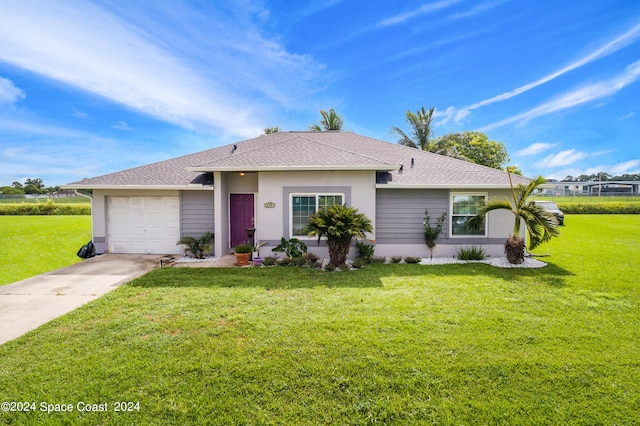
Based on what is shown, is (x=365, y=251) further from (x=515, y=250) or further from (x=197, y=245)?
(x=197, y=245)

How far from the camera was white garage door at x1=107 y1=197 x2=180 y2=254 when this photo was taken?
1077cm

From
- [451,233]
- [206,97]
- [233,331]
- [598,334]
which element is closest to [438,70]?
[451,233]

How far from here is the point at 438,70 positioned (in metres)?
17.1

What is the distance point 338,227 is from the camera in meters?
8.22

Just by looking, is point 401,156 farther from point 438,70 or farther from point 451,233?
point 438,70

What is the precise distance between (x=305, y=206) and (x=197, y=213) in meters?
4.38

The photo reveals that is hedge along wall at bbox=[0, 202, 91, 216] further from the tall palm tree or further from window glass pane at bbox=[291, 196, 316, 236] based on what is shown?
the tall palm tree

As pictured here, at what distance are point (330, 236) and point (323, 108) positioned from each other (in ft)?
56.1

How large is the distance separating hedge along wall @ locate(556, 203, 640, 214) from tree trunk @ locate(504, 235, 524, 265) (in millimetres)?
25144

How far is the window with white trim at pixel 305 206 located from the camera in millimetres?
9492

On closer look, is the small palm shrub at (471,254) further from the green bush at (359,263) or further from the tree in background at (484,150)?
the tree in background at (484,150)


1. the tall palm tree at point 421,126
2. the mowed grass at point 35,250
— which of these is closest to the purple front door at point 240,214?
the mowed grass at point 35,250

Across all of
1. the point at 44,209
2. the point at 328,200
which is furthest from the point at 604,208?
the point at 44,209

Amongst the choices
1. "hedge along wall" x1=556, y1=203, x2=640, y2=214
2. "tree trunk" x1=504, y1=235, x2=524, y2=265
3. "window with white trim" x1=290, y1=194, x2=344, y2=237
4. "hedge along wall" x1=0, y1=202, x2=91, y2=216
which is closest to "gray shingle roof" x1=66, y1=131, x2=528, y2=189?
"window with white trim" x1=290, y1=194, x2=344, y2=237
